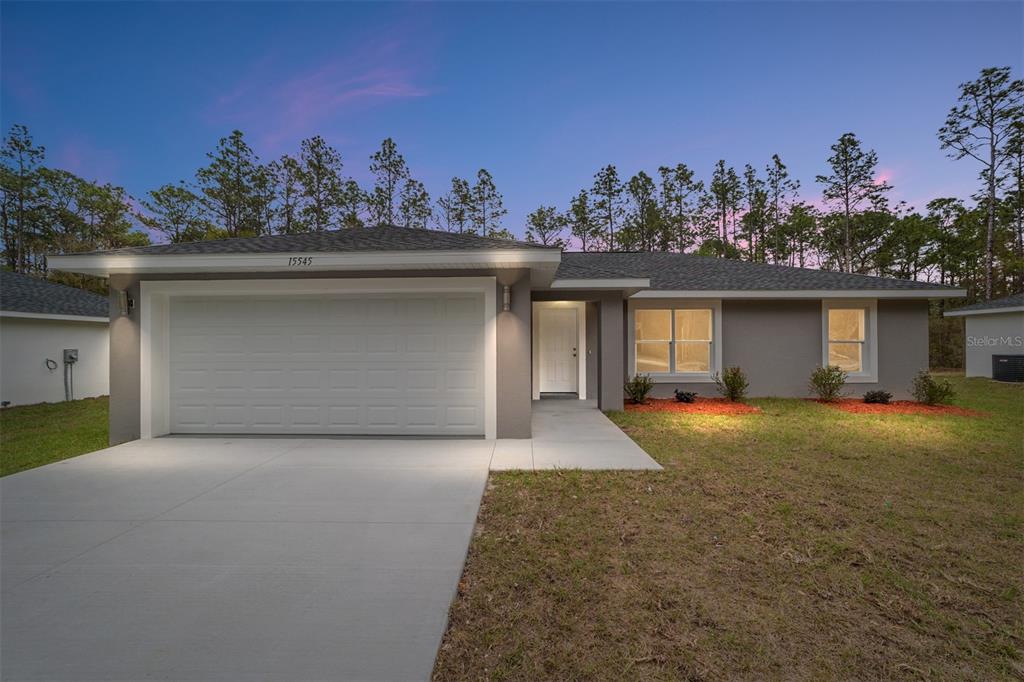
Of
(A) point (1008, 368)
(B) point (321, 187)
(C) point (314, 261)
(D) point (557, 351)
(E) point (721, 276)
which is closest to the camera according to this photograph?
(C) point (314, 261)

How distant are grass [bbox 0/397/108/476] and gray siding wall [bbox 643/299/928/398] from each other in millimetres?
11110

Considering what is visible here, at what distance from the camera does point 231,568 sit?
9.66 ft

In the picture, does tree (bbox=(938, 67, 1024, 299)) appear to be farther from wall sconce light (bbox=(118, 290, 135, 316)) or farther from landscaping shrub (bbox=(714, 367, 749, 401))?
wall sconce light (bbox=(118, 290, 135, 316))

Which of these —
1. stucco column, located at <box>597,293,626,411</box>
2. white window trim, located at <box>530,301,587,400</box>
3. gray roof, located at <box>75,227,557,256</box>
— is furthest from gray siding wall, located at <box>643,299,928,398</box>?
gray roof, located at <box>75,227,557,256</box>

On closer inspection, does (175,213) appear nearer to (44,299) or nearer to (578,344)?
(44,299)

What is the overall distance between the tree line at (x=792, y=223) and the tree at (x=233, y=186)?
51.3ft

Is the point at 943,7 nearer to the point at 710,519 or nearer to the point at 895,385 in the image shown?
the point at 895,385

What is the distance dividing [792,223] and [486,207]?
63.2 ft

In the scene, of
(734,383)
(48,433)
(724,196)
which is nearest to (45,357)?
(48,433)

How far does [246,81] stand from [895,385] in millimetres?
19640

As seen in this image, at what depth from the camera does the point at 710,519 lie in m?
3.81

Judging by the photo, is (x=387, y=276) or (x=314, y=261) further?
(x=387, y=276)

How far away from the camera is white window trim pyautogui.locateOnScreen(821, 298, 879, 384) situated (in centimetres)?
1085

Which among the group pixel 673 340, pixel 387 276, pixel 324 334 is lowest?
pixel 673 340
